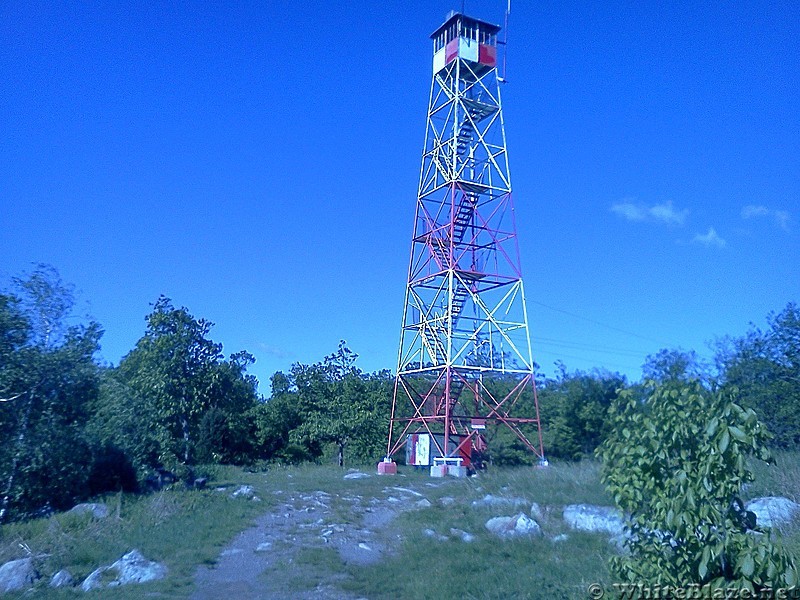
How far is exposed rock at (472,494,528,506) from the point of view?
15.4 metres

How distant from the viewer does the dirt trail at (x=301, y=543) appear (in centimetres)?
1072

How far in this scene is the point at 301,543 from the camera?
13.8 m

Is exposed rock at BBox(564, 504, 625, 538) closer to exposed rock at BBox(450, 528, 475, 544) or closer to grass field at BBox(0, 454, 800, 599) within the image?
grass field at BBox(0, 454, 800, 599)

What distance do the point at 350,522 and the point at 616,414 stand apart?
35.2 ft

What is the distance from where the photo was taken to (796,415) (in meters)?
18.4

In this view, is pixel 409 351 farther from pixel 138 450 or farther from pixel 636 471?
pixel 636 471

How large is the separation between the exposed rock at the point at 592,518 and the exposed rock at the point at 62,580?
8926 mm

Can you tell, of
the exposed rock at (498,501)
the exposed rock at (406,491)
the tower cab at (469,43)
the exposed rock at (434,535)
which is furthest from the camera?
the tower cab at (469,43)

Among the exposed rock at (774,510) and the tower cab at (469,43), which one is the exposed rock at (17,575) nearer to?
the exposed rock at (774,510)

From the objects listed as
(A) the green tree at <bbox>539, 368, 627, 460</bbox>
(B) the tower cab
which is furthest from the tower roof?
(A) the green tree at <bbox>539, 368, 627, 460</bbox>

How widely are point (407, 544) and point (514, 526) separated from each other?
2091 millimetres

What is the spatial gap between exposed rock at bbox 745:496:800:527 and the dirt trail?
615cm

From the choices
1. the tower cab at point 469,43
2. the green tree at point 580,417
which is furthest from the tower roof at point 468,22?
the green tree at point 580,417

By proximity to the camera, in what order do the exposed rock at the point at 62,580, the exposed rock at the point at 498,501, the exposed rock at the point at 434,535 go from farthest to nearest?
the exposed rock at the point at 498,501 → the exposed rock at the point at 434,535 → the exposed rock at the point at 62,580
